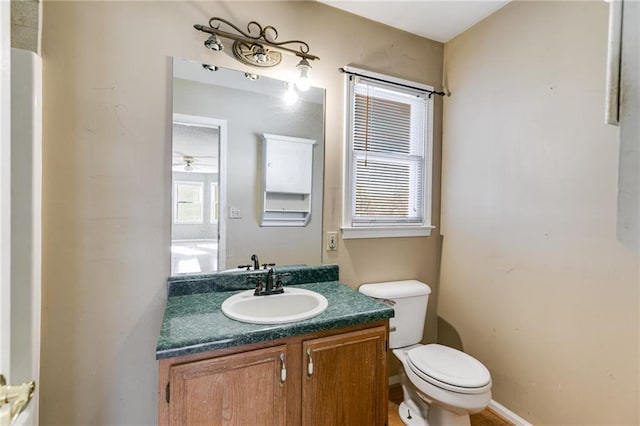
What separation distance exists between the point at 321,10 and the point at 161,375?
6.65 ft

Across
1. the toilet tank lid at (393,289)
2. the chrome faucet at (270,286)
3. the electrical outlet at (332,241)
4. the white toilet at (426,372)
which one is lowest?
the white toilet at (426,372)

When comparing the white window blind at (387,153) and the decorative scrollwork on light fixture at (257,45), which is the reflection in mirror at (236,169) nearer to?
the decorative scrollwork on light fixture at (257,45)

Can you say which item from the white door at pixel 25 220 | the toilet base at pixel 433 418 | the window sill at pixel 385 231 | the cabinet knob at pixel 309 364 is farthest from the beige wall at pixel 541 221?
the white door at pixel 25 220

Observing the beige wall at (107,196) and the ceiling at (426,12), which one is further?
the ceiling at (426,12)

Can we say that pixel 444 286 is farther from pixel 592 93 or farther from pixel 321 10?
pixel 321 10

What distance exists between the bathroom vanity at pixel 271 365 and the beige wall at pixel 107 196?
27 cm

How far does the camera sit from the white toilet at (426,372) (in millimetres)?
1392

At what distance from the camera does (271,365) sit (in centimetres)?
112

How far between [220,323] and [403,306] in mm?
1192

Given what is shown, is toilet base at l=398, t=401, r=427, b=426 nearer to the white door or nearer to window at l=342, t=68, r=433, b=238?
window at l=342, t=68, r=433, b=238

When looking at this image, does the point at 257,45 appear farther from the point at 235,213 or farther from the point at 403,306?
the point at 403,306

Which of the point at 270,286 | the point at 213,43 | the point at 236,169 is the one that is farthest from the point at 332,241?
the point at 213,43

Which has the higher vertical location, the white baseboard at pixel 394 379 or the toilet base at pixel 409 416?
the white baseboard at pixel 394 379

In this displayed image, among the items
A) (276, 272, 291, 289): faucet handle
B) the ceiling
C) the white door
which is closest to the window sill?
(276, 272, 291, 289): faucet handle
